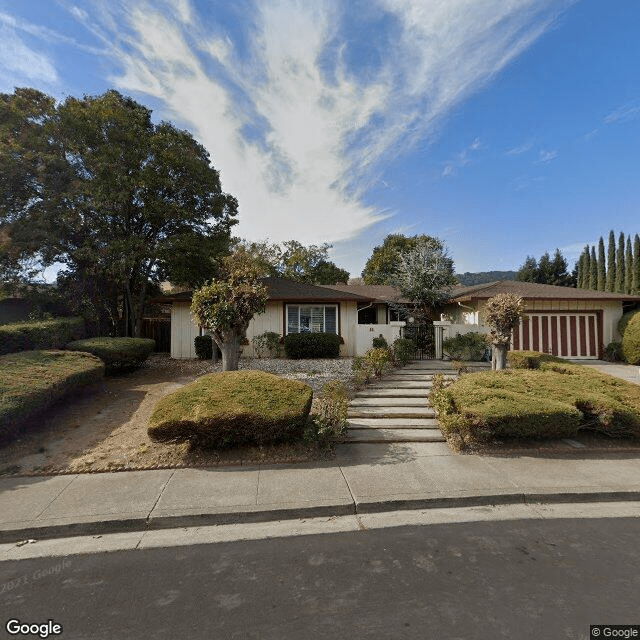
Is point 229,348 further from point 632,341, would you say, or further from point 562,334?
point 632,341

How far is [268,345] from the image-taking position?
564 inches

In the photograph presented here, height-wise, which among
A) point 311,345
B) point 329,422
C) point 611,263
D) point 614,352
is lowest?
point 329,422

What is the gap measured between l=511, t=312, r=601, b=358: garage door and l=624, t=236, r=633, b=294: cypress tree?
15.0 m

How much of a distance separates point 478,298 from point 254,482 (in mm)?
12096

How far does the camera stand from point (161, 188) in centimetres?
1300

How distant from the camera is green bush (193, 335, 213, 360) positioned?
1370 centimetres

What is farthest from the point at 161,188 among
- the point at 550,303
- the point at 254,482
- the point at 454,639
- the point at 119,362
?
the point at 550,303

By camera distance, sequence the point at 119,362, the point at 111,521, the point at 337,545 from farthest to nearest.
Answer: the point at 119,362 < the point at 111,521 < the point at 337,545

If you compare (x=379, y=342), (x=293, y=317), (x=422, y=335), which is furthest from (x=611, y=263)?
(x=293, y=317)

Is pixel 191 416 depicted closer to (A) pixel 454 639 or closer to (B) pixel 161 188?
(A) pixel 454 639

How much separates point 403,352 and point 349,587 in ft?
28.4

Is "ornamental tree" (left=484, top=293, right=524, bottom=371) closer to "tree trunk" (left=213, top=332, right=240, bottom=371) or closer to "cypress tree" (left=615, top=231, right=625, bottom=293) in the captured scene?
"tree trunk" (left=213, top=332, right=240, bottom=371)

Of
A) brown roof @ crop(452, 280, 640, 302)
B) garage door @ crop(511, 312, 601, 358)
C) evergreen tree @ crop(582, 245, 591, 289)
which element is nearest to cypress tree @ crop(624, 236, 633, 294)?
evergreen tree @ crop(582, 245, 591, 289)

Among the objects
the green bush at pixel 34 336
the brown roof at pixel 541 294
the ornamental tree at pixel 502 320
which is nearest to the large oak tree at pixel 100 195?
the green bush at pixel 34 336
